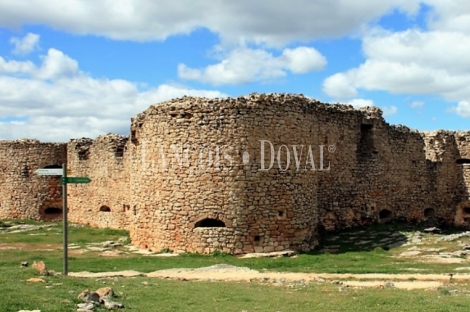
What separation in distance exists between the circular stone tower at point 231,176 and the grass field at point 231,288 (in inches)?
37.2

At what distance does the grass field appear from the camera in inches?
376

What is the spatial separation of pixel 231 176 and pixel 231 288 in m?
6.19

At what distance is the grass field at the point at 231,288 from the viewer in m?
9.55

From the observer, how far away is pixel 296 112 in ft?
61.9

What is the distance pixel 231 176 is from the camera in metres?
17.8

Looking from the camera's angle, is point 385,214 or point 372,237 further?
point 385,214

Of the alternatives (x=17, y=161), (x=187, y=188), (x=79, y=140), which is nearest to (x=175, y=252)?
(x=187, y=188)

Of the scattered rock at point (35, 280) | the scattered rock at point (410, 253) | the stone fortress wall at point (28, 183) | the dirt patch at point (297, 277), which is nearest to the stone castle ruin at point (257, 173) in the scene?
the dirt patch at point (297, 277)

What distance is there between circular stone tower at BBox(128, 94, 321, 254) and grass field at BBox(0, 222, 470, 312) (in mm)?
944

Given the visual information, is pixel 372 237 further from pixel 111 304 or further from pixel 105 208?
pixel 111 304

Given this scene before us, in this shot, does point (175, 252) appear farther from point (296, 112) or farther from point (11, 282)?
point (11, 282)

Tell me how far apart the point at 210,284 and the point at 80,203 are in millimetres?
19358

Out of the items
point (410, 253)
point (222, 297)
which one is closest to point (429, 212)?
point (410, 253)

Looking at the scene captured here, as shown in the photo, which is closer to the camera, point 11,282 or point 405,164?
point 11,282
